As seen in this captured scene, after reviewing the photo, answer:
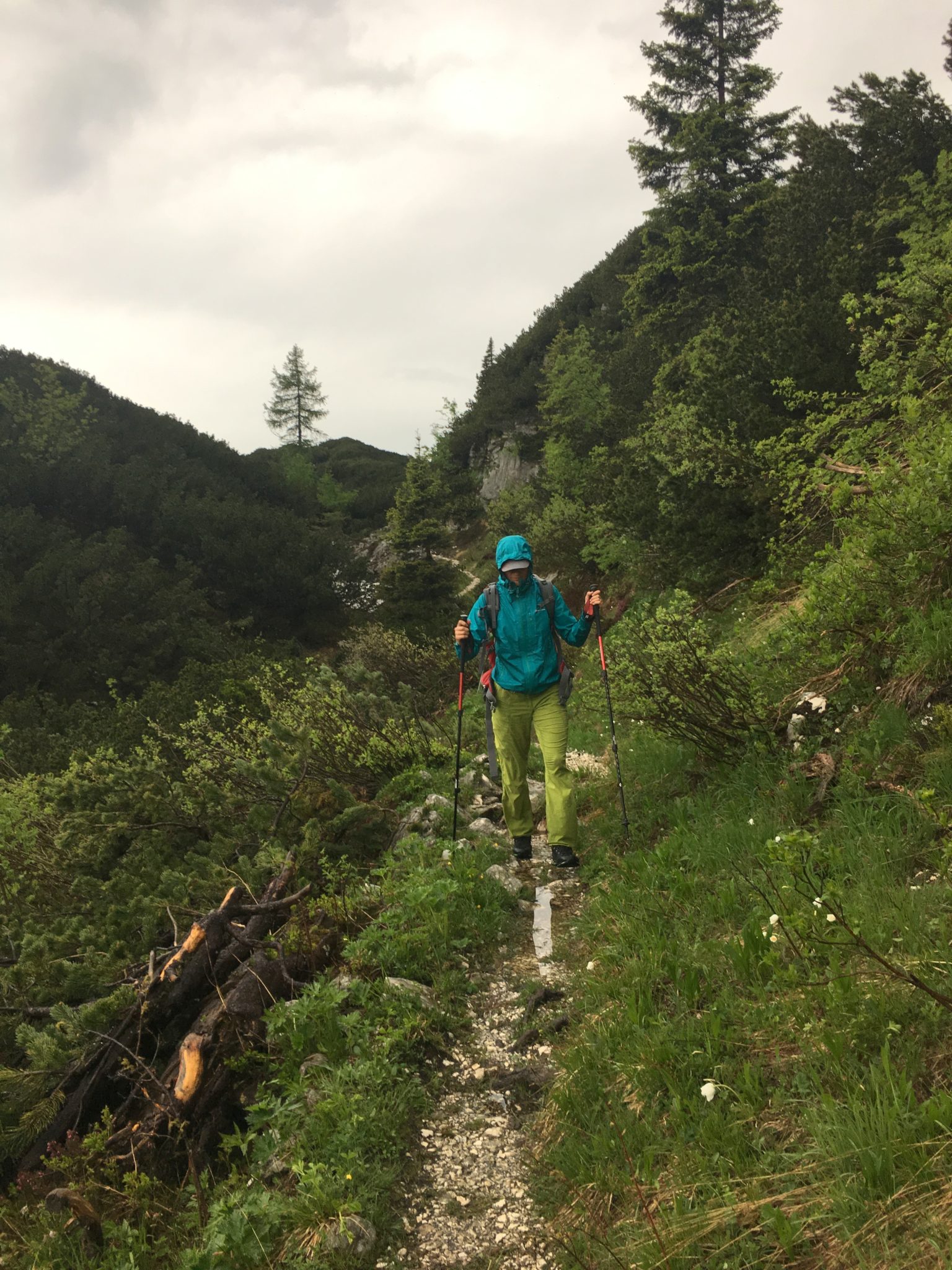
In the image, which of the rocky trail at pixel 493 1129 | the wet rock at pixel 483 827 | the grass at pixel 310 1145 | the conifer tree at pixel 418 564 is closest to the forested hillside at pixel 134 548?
the conifer tree at pixel 418 564

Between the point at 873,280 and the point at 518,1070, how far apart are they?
49.0ft

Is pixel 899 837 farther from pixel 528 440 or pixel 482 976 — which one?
pixel 528 440

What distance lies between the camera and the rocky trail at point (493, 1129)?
2.65m

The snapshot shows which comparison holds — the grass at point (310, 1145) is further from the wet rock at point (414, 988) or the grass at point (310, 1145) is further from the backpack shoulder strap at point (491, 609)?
the backpack shoulder strap at point (491, 609)

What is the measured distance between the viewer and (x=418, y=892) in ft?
16.2

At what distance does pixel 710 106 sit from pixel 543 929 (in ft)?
78.8

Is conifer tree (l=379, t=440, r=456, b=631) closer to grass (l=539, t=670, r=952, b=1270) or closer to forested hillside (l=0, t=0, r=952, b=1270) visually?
forested hillside (l=0, t=0, r=952, b=1270)

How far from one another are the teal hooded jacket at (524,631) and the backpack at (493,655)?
32mm

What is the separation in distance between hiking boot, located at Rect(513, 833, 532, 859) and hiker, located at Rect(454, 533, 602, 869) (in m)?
0.40

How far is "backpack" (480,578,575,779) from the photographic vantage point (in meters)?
5.95

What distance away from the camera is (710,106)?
20.4 m

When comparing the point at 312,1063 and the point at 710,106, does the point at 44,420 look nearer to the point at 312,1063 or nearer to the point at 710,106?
the point at 710,106

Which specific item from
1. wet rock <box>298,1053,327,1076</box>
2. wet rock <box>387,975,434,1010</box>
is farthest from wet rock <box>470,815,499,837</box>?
wet rock <box>298,1053,327,1076</box>

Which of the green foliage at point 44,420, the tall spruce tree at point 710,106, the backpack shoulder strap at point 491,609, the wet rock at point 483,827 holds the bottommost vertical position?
the wet rock at point 483,827
